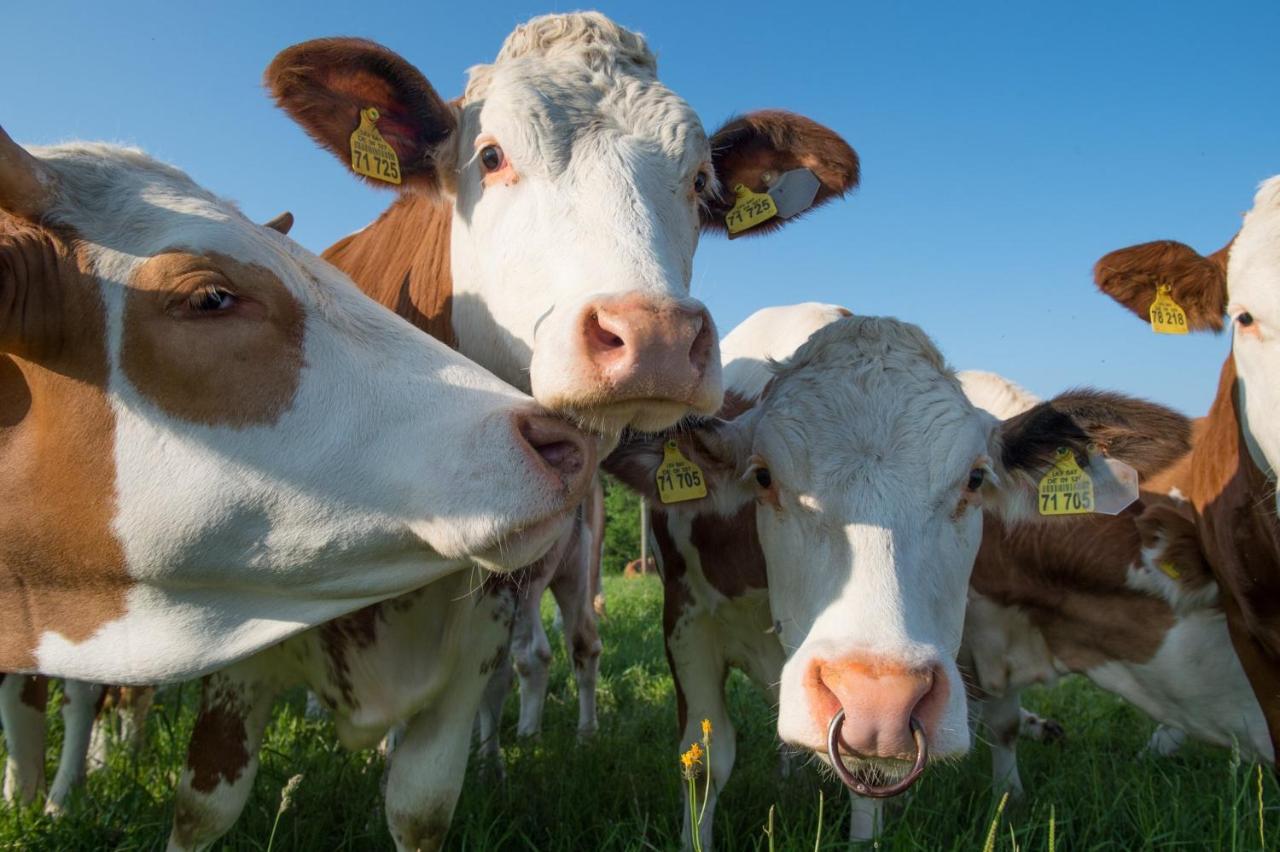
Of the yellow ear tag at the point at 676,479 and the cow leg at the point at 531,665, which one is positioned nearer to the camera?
the yellow ear tag at the point at 676,479

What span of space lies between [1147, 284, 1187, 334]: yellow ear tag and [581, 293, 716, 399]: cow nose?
9.49 ft

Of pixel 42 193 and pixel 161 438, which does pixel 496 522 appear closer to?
pixel 161 438

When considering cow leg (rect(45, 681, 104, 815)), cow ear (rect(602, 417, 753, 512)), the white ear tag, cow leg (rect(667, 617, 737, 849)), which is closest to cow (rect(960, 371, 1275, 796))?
cow leg (rect(667, 617, 737, 849))

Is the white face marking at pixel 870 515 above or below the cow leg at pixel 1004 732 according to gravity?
above

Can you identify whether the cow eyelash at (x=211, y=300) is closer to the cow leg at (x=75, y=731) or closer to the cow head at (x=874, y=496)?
the cow head at (x=874, y=496)

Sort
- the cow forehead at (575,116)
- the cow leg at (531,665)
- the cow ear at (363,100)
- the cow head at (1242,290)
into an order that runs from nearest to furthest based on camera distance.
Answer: the cow forehead at (575,116), the cow ear at (363,100), the cow head at (1242,290), the cow leg at (531,665)

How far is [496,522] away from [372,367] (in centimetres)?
50

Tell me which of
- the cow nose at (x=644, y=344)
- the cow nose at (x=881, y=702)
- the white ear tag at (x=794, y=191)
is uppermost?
the white ear tag at (x=794, y=191)

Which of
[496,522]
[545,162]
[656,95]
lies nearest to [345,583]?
[496,522]

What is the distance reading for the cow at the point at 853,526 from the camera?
2.43m

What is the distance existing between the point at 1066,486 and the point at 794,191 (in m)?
1.61

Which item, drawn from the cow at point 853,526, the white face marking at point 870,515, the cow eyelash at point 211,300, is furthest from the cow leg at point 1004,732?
the cow eyelash at point 211,300

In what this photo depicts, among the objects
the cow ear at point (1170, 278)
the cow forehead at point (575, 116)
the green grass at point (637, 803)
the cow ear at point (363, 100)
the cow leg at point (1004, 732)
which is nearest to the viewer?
the cow forehead at point (575, 116)

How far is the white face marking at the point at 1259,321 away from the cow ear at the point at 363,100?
3.03m
